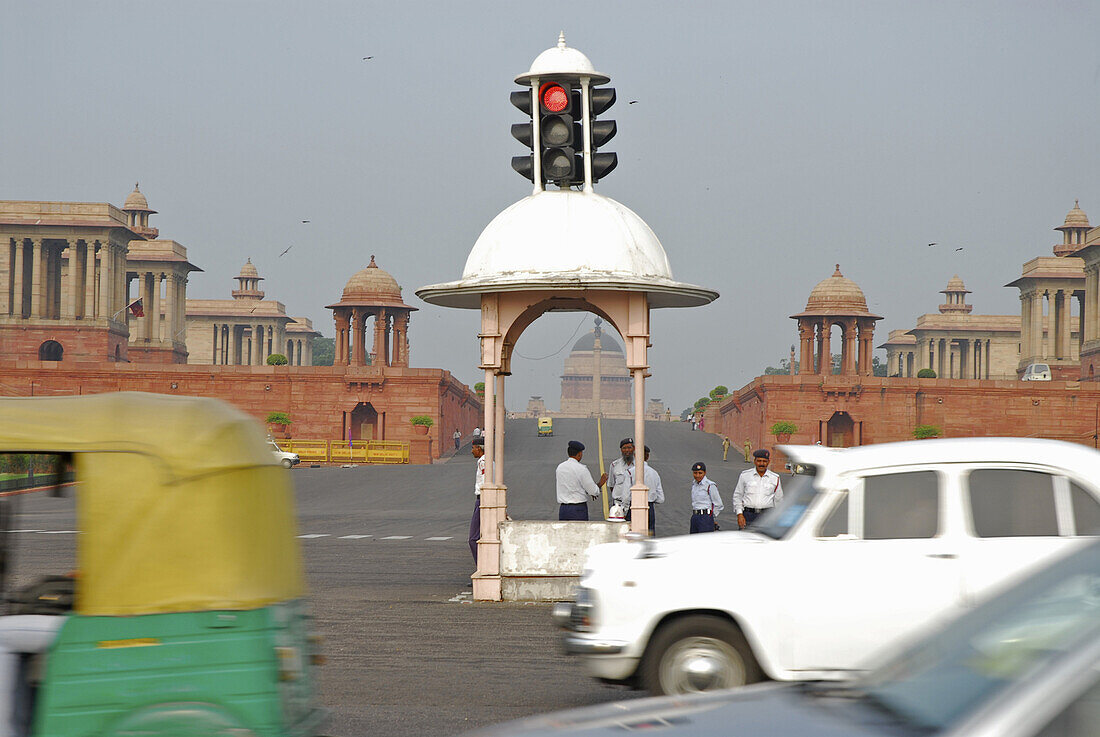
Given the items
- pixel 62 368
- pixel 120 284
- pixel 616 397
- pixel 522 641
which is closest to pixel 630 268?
pixel 522 641

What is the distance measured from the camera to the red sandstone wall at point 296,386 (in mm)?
60656

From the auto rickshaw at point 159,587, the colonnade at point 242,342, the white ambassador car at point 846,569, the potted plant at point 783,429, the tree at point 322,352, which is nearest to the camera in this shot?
the auto rickshaw at point 159,587

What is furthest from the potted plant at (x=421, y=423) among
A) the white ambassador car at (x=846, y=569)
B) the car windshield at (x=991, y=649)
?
→ the car windshield at (x=991, y=649)

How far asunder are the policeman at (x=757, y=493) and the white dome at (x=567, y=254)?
1.91 metres

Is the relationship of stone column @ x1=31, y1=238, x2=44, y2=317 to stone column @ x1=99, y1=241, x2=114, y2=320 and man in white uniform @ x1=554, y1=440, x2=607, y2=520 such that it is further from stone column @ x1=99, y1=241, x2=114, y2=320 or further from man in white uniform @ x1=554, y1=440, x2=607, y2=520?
man in white uniform @ x1=554, y1=440, x2=607, y2=520

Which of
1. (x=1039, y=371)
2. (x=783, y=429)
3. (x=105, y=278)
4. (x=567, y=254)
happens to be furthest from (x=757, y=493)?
(x=105, y=278)

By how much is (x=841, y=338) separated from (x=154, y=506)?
7244 cm

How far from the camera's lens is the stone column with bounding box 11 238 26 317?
7788 centimetres

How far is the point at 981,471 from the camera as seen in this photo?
260 inches

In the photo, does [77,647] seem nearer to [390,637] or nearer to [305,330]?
[390,637]

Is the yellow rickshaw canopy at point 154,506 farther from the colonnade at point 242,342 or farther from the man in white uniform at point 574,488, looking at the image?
the colonnade at point 242,342

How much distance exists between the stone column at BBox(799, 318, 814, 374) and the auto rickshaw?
70.9 m

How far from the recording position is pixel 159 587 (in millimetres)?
4621

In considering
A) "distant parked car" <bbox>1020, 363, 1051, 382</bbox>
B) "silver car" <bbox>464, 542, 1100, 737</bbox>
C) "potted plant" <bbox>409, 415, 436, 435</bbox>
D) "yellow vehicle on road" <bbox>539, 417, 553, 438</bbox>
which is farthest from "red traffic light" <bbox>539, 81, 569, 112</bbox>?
"distant parked car" <bbox>1020, 363, 1051, 382</bbox>
